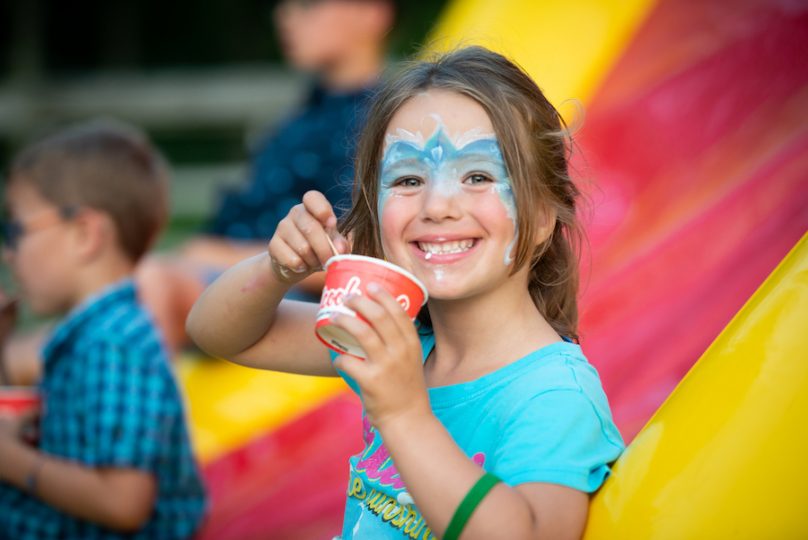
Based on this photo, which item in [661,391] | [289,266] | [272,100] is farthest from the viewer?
[272,100]

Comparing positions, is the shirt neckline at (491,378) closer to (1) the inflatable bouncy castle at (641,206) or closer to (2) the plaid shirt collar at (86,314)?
(1) the inflatable bouncy castle at (641,206)

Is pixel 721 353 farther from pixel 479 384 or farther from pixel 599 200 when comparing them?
pixel 599 200

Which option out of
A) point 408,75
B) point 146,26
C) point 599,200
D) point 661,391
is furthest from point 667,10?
point 146,26

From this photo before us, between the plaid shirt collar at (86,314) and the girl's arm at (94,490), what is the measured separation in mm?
271

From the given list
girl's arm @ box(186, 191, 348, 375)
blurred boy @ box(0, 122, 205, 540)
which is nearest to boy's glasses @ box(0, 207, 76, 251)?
blurred boy @ box(0, 122, 205, 540)

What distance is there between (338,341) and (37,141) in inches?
73.5

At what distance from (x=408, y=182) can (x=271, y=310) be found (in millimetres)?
365

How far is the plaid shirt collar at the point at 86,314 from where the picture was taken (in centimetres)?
267

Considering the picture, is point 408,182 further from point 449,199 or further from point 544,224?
point 544,224

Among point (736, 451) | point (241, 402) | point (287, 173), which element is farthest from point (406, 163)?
point (287, 173)

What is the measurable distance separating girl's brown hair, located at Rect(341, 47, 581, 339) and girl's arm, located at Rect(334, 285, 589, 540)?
1.16 ft

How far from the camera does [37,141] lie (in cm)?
301

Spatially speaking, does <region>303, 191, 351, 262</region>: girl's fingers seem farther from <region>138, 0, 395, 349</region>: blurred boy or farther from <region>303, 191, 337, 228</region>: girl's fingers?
<region>138, 0, 395, 349</region>: blurred boy

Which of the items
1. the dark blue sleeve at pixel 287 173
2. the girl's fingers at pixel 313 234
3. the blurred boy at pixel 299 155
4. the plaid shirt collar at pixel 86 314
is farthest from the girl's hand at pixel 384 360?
the dark blue sleeve at pixel 287 173
